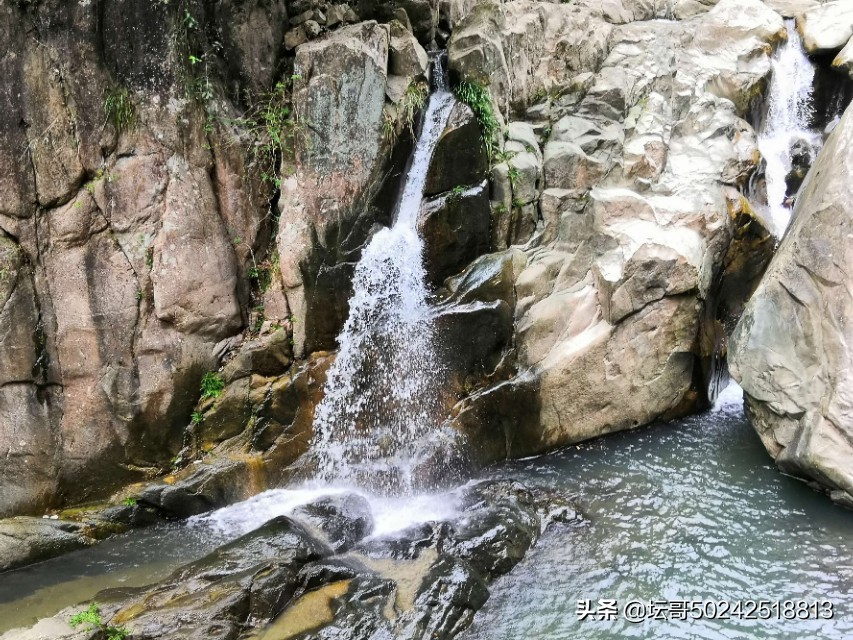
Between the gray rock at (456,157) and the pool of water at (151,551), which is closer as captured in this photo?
the pool of water at (151,551)

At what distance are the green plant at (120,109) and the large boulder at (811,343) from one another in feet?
30.2

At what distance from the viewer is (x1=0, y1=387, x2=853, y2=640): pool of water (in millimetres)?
6605

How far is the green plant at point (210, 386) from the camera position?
941cm

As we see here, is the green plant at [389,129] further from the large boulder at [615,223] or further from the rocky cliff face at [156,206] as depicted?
the large boulder at [615,223]

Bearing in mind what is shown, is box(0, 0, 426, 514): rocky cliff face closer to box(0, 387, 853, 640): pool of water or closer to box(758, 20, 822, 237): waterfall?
box(0, 387, 853, 640): pool of water

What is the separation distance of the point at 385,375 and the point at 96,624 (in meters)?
4.87

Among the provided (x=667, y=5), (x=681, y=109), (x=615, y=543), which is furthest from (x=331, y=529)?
(x=667, y=5)

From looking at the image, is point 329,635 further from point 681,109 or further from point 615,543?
point 681,109

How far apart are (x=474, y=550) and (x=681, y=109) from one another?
8707 mm

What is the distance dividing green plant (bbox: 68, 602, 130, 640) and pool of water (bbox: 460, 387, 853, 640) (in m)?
3.41

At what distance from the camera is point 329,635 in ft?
20.6

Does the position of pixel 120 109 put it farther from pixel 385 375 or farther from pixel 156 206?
pixel 385 375

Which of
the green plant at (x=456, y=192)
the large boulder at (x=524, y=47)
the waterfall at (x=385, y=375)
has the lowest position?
the waterfall at (x=385, y=375)

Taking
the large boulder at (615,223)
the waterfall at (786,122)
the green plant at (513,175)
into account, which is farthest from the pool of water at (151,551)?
the waterfall at (786,122)
